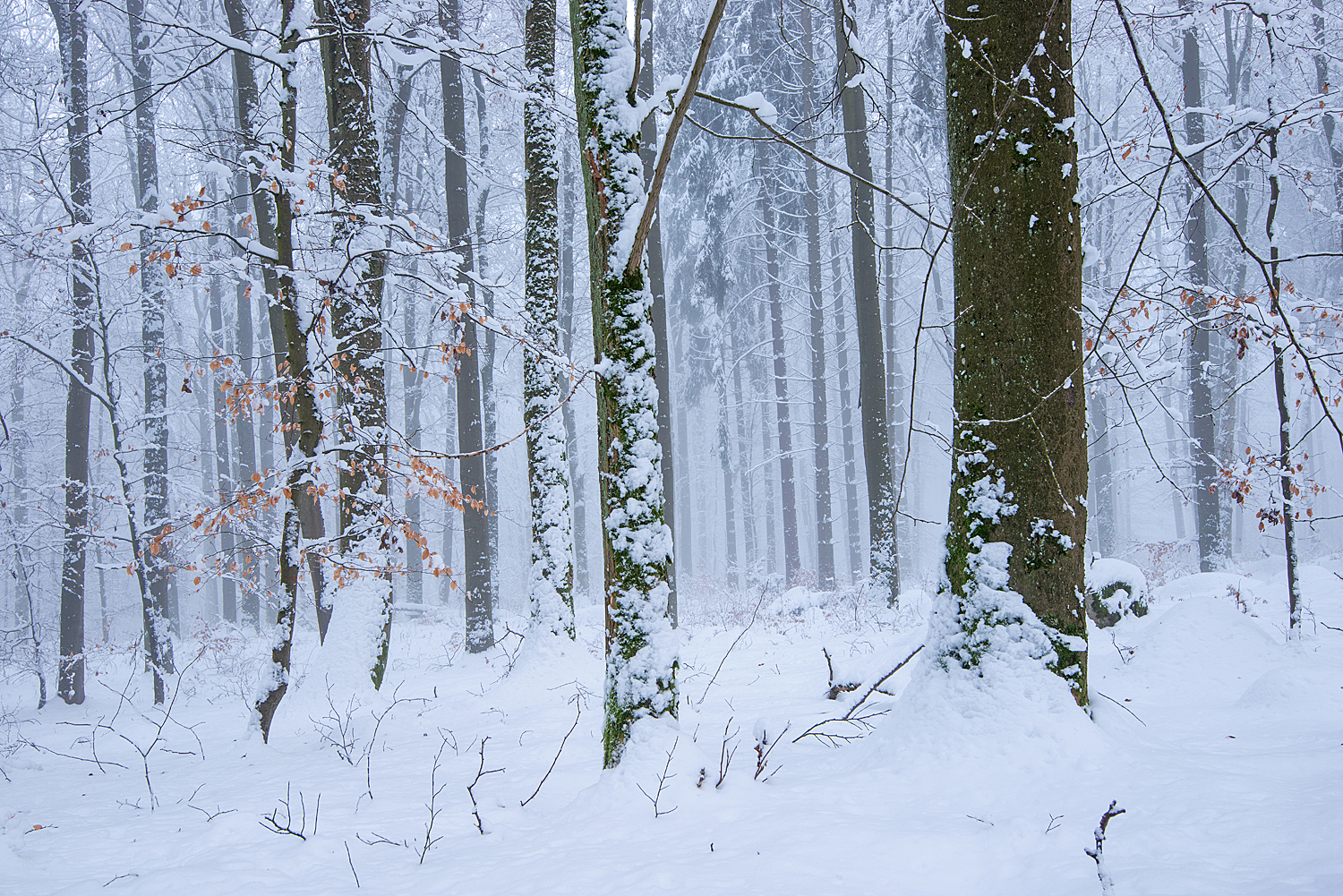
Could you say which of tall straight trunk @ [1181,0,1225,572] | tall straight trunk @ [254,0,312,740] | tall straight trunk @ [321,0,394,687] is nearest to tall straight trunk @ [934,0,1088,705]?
tall straight trunk @ [321,0,394,687]

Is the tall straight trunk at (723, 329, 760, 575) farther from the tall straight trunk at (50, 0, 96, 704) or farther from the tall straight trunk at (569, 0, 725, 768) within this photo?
the tall straight trunk at (569, 0, 725, 768)

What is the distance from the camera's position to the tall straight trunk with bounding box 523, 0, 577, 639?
7453 millimetres

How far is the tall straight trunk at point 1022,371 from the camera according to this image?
3141 millimetres

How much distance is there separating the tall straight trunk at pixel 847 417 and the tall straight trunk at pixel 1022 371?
612 inches

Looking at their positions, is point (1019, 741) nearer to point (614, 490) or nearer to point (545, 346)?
point (614, 490)

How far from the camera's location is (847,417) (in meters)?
22.0

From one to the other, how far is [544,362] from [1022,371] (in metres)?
4.90

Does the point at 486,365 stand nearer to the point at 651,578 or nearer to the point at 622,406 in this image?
the point at 622,406

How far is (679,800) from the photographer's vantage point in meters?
2.82

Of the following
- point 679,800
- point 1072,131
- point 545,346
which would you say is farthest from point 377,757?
point 1072,131

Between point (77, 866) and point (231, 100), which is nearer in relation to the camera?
point (77, 866)

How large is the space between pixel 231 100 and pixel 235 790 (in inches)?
622

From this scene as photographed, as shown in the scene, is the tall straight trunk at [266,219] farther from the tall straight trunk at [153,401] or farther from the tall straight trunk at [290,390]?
the tall straight trunk at [153,401]

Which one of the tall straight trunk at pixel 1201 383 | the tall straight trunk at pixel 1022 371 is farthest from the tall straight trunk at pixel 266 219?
the tall straight trunk at pixel 1201 383
